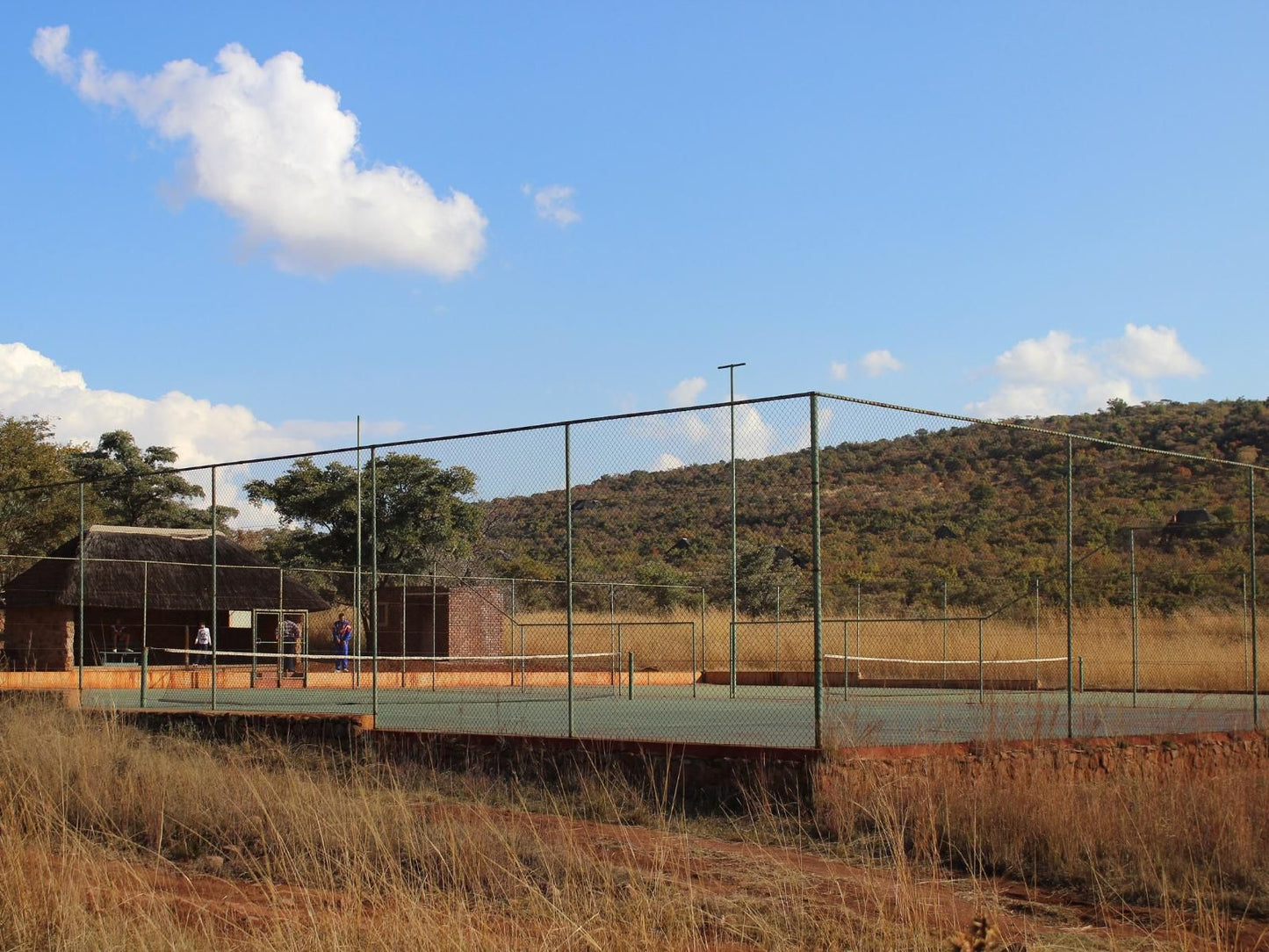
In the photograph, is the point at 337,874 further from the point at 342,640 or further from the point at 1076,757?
the point at 342,640

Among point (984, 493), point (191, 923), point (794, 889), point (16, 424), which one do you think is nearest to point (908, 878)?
point (794, 889)

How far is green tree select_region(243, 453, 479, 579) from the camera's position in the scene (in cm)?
3547

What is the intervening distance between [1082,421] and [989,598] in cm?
3344

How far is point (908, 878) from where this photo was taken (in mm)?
7086

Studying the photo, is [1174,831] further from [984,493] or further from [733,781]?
[984,493]

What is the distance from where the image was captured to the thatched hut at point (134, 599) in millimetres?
30906

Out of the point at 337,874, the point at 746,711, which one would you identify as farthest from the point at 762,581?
the point at 337,874

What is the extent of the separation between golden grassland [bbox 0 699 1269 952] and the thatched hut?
64.6ft

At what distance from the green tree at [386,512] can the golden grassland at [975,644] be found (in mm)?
5462

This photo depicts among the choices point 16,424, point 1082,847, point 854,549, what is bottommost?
point 1082,847

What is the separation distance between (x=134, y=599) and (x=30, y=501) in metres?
10.2

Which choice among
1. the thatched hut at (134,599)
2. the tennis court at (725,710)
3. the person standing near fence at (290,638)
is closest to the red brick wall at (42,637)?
the thatched hut at (134,599)

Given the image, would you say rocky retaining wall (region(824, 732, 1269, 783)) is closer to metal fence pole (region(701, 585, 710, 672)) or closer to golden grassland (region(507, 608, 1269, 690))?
golden grassland (region(507, 608, 1269, 690))

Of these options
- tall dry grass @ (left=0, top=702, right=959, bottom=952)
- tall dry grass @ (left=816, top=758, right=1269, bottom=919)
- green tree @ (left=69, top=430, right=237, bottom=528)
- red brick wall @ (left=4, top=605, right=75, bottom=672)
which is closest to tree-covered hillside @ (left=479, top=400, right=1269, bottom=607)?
tall dry grass @ (left=816, top=758, right=1269, bottom=919)
